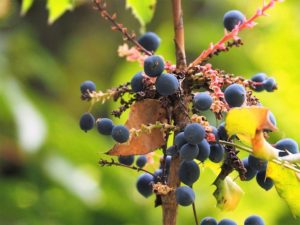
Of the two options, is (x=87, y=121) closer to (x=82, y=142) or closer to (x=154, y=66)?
(x=154, y=66)

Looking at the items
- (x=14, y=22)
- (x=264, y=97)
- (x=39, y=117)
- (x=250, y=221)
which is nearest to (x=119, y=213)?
(x=39, y=117)

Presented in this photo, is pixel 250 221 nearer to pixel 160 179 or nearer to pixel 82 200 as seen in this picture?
pixel 160 179

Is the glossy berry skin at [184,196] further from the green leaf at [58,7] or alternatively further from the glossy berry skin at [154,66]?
the green leaf at [58,7]

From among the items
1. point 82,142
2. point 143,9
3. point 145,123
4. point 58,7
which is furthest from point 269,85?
Result: point 82,142

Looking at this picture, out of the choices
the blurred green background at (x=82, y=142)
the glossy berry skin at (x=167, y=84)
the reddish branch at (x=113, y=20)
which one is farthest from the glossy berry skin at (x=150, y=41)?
the blurred green background at (x=82, y=142)

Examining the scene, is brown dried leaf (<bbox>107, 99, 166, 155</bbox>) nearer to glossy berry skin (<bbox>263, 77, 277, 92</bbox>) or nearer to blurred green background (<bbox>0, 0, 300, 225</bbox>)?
glossy berry skin (<bbox>263, 77, 277, 92</bbox>)

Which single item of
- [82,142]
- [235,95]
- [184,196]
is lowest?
[184,196]
